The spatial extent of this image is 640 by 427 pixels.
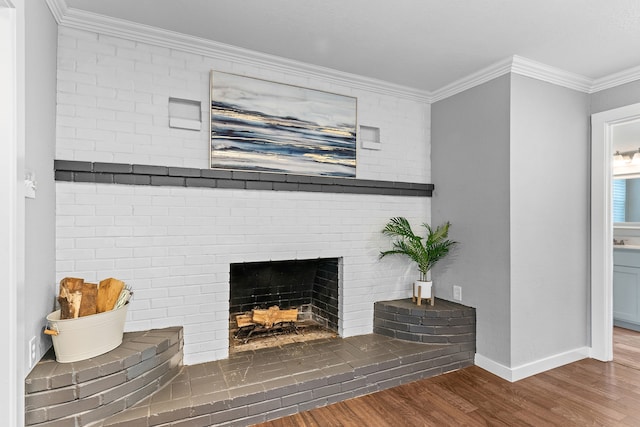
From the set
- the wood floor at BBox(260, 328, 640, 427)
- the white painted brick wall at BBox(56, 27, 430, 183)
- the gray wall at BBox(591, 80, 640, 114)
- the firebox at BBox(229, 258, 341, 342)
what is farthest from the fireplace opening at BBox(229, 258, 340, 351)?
the gray wall at BBox(591, 80, 640, 114)

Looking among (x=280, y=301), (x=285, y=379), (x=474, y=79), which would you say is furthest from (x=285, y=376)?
(x=474, y=79)

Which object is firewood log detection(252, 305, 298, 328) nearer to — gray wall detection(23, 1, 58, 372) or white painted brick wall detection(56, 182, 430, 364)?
white painted brick wall detection(56, 182, 430, 364)

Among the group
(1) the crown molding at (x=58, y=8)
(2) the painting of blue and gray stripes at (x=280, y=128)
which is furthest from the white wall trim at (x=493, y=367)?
(1) the crown molding at (x=58, y=8)

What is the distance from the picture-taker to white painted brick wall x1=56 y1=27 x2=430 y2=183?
2176 mm

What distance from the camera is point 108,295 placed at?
1.98 meters

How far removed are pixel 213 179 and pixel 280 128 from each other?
68cm

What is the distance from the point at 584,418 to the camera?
7.17 ft

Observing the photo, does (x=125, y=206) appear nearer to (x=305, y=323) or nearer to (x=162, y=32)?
(x=162, y=32)

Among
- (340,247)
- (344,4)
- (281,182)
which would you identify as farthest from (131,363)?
(344,4)

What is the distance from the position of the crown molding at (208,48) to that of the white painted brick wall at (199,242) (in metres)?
0.99

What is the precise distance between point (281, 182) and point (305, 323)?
1.47 m

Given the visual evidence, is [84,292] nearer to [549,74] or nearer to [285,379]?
[285,379]

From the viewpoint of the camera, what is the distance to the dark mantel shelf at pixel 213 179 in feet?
7.17

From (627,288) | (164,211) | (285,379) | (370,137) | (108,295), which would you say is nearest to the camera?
(108,295)
